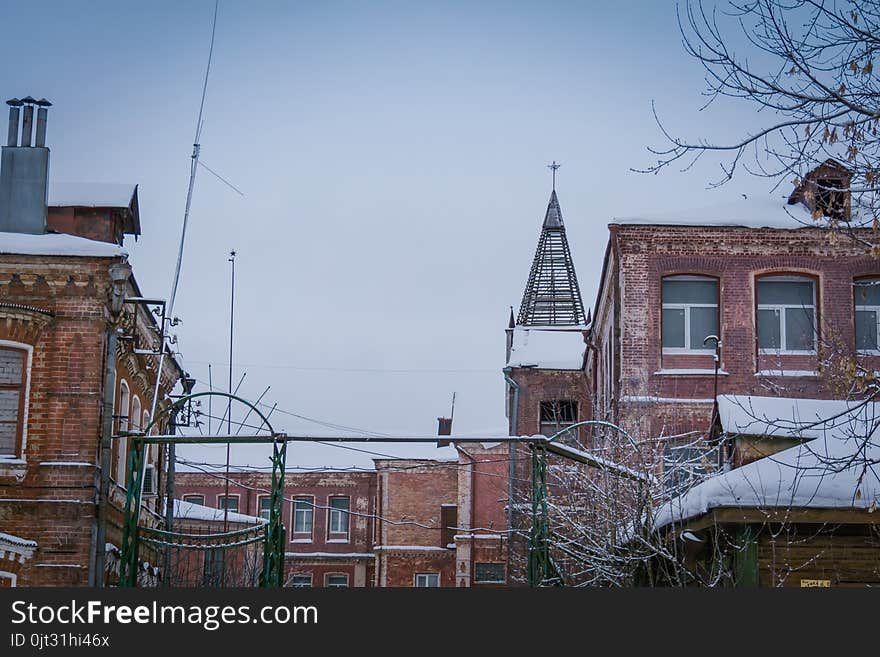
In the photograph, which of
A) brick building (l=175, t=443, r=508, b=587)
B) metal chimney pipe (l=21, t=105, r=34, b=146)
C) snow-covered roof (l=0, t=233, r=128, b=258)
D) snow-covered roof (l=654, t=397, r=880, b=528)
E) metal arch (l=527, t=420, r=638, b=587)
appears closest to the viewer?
snow-covered roof (l=654, t=397, r=880, b=528)

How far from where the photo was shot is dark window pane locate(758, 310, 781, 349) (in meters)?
30.9

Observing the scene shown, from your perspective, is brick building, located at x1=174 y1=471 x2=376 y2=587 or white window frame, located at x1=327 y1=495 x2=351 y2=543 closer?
brick building, located at x1=174 y1=471 x2=376 y2=587

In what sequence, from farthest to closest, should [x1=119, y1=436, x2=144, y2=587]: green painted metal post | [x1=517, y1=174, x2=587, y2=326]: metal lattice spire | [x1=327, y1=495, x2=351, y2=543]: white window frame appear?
[x1=327, y1=495, x2=351, y2=543]: white window frame → [x1=517, y1=174, x2=587, y2=326]: metal lattice spire → [x1=119, y1=436, x2=144, y2=587]: green painted metal post

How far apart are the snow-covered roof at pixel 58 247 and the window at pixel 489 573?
105ft

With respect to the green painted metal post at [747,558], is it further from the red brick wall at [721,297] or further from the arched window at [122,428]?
the arched window at [122,428]

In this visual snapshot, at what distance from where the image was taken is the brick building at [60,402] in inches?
939

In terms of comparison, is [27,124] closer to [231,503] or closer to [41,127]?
[41,127]

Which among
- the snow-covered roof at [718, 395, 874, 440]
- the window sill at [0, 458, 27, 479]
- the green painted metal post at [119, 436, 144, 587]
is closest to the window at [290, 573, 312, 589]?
the window sill at [0, 458, 27, 479]

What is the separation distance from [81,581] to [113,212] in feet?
27.4

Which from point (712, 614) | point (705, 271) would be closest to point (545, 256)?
point (705, 271)

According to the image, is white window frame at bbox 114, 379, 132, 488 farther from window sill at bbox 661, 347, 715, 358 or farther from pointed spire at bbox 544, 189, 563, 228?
pointed spire at bbox 544, 189, 563, 228

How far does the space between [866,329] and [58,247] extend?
18114 mm

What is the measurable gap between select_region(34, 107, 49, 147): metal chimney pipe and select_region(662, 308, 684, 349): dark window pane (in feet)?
48.0

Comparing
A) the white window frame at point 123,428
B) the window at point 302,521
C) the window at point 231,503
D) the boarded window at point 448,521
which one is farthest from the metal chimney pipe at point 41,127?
the window at point 231,503
